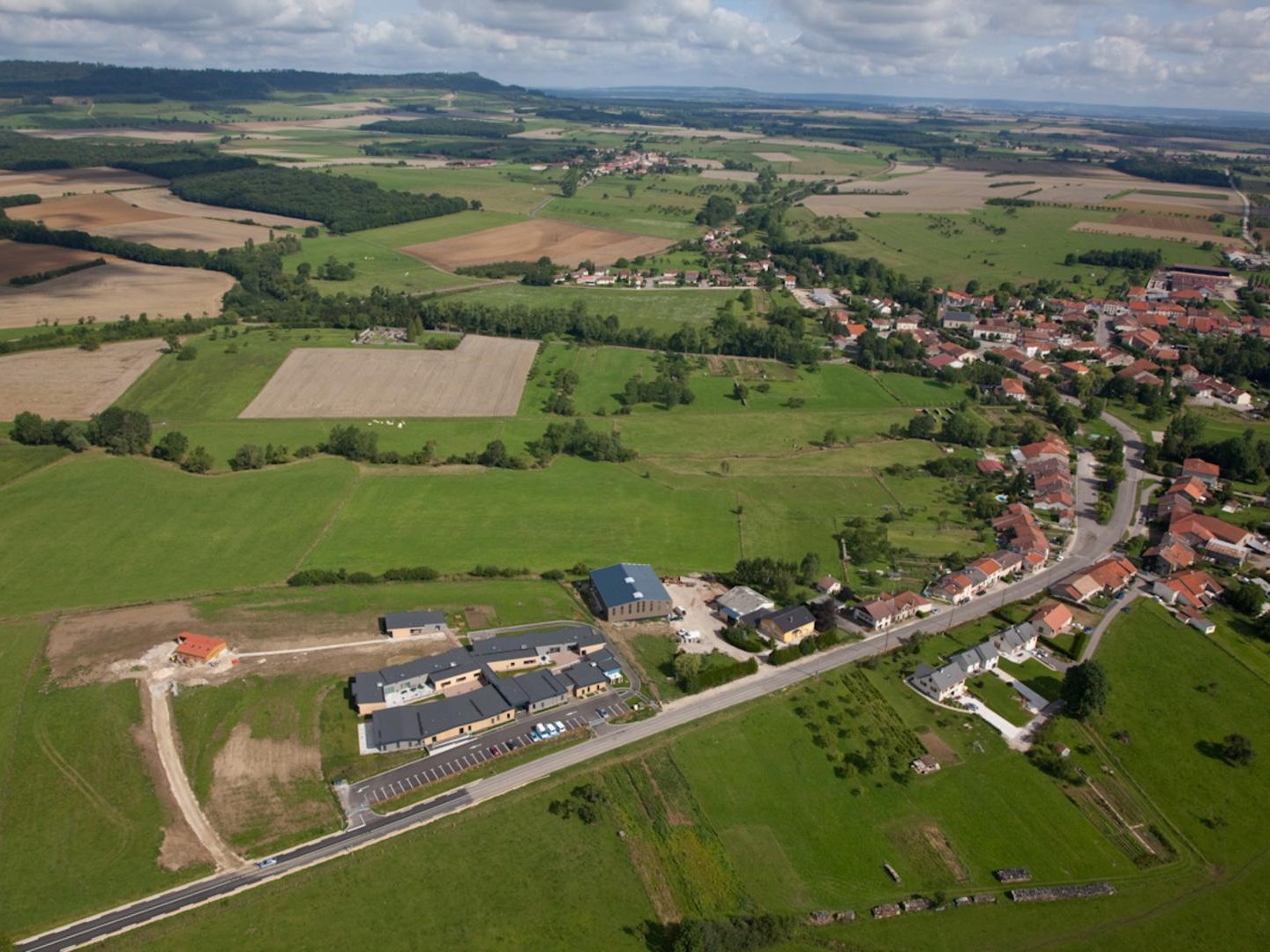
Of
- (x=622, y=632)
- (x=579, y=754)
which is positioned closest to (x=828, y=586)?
(x=622, y=632)

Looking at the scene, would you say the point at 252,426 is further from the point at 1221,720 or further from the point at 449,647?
the point at 1221,720

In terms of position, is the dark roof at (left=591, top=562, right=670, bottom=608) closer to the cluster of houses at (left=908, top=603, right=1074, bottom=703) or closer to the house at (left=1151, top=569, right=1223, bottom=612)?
the cluster of houses at (left=908, top=603, right=1074, bottom=703)

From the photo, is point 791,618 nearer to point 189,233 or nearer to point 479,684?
point 479,684

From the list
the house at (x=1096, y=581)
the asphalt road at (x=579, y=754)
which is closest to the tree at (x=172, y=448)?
the asphalt road at (x=579, y=754)

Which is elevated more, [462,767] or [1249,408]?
[1249,408]

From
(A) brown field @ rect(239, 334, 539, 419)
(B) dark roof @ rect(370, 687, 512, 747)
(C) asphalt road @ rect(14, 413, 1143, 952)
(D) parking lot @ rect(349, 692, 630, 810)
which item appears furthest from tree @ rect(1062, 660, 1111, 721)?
(A) brown field @ rect(239, 334, 539, 419)

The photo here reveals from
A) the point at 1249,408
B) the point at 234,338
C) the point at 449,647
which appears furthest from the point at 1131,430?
the point at 234,338
